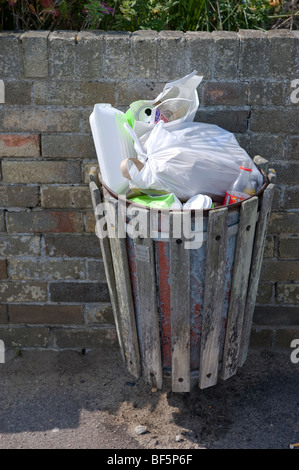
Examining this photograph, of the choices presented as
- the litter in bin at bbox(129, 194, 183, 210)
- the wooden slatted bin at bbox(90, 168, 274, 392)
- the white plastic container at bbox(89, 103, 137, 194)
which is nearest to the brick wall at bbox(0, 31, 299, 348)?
the white plastic container at bbox(89, 103, 137, 194)

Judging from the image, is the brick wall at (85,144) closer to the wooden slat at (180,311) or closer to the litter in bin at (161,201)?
the litter in bin at (161,201)

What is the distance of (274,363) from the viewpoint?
3133mm

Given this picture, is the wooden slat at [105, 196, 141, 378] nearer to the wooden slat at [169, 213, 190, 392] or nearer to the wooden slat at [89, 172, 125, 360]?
the wooden slat at [89, 172, 125, 360]

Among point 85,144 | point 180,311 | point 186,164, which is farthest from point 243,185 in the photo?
point 85,144

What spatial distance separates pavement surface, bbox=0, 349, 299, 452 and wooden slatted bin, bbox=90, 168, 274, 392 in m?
0.31

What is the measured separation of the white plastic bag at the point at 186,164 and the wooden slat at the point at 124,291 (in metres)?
0.17

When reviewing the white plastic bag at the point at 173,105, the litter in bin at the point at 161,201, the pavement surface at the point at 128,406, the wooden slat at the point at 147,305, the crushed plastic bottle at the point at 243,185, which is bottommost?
the pavement surface at the point at 128,406

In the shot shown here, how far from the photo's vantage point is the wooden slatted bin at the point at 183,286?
7.25 feet

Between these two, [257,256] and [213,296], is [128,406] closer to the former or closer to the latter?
[213,296]

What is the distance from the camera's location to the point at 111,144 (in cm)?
246

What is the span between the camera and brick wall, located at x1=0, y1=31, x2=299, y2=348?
2656 millimetres

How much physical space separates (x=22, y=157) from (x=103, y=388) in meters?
1.27

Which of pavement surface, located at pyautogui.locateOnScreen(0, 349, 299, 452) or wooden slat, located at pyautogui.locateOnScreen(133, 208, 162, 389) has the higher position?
wooden slat, located at pyautogui.locateOnScreen(133, 208, 162, 389)

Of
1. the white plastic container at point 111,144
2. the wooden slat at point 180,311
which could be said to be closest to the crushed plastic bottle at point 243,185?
the wooden slat at point 180,311
